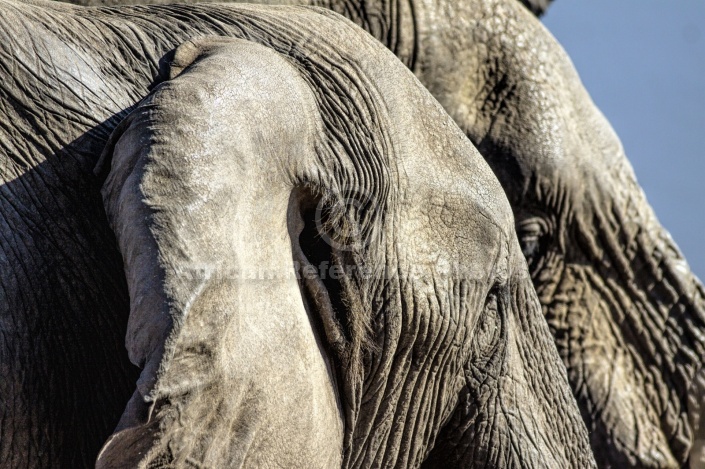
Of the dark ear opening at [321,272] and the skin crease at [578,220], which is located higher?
the dark ear opening at [321,272]

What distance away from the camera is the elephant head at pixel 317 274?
119cm

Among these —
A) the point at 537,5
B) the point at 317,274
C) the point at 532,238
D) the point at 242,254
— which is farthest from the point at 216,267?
the point at 537,5

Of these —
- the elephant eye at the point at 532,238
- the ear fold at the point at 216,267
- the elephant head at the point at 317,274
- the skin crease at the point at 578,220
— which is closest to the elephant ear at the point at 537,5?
the skin crease at the point at 578,220

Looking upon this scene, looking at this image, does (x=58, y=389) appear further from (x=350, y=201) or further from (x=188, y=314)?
(x=350, y=201)

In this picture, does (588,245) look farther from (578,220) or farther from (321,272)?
(321,272)

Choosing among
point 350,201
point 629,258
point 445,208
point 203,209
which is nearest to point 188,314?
point 203,209

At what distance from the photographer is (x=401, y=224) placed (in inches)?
59.5

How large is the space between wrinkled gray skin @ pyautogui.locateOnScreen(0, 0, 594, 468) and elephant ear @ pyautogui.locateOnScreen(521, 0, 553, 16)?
1137 mm

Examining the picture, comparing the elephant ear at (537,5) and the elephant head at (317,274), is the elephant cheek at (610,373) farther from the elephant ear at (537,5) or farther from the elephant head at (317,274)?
the elephant head at (317,274)

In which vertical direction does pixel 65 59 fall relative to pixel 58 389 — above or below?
above

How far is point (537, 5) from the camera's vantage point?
2734 mm

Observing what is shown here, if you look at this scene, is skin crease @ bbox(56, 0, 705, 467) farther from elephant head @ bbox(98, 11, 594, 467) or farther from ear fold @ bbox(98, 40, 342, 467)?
ear fold @ bbox(98, 40, 342, 467)

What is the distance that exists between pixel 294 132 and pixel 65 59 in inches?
9.4

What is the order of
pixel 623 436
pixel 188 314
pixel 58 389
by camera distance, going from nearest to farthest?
pixel 188 314, pixel 58 389, pixel 623 436
